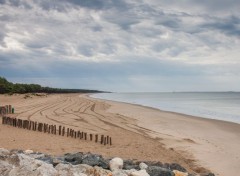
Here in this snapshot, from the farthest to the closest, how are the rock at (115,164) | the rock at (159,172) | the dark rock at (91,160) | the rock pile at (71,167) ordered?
the rock at (115,164), the dark rock at (91,160), the rock at (159,172), the rock pile at (71,167)

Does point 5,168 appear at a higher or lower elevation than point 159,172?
higher

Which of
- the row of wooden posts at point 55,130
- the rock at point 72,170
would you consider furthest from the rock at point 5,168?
the row of wooden posts at point 55,130

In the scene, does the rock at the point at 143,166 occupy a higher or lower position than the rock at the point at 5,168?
lower

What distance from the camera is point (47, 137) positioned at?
20.0 m

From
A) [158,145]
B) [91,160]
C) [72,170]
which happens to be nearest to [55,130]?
[158,145]

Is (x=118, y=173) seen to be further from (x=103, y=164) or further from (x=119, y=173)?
(x=103, y=164)

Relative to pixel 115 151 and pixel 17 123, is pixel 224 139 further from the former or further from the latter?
pixel 17 123

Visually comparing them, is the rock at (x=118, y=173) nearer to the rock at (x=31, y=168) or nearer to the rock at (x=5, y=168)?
the rock at (x=31, y=168)

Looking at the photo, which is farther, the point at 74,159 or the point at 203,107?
the point at 203,107

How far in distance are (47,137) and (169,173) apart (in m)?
11.5

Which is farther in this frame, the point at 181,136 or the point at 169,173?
the point at 181,136

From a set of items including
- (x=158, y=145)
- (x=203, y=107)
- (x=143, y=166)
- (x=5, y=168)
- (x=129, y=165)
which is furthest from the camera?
(x=203, y=107)

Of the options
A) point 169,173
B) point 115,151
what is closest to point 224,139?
point 115,151

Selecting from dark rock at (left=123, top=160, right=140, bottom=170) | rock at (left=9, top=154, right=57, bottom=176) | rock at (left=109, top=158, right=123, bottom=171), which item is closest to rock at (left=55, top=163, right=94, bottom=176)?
rock at (left=9, top=154, right=57, bottom=176)
